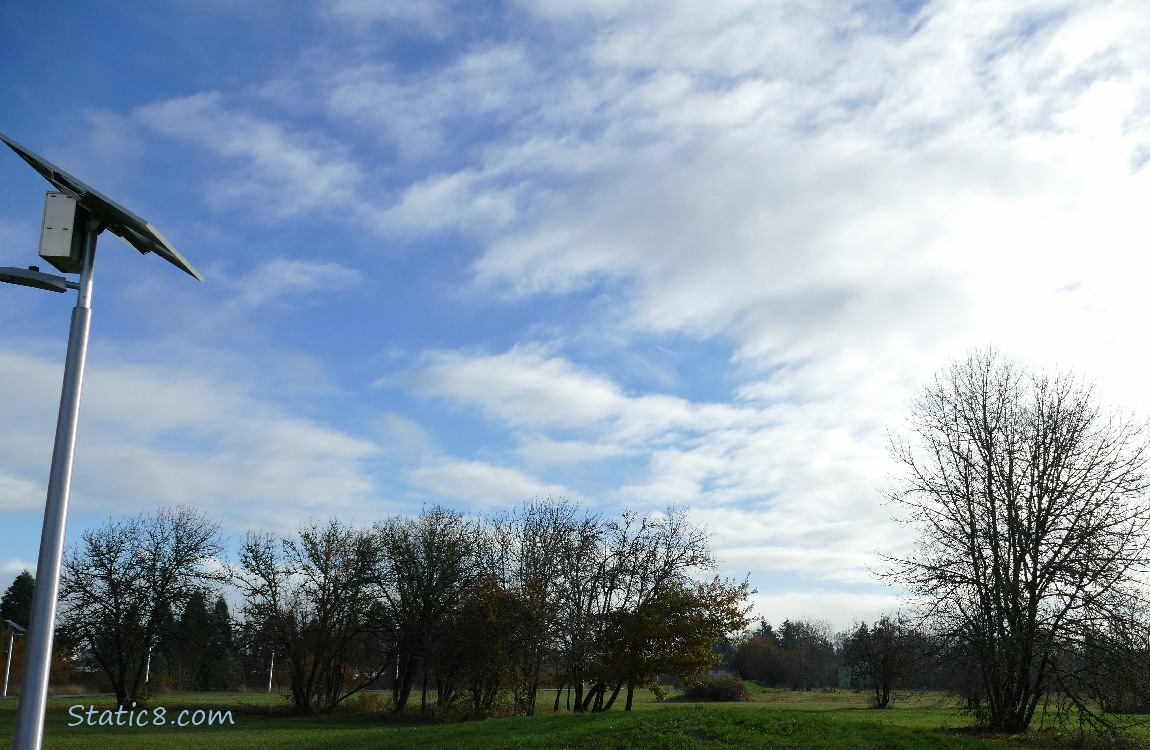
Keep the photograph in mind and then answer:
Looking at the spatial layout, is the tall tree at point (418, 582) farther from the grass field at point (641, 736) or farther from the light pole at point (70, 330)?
the light pole at point (70, 330)

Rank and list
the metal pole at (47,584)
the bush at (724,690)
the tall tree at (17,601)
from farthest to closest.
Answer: the tall tree at (17,601)
the bush at (724,690)
the metal pole at (47,584)

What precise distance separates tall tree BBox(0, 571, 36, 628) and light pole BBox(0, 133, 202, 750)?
8401 cm

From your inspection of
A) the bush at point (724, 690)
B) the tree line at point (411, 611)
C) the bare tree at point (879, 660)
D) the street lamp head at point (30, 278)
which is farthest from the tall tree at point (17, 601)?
the street lamp head at point (30, 278)

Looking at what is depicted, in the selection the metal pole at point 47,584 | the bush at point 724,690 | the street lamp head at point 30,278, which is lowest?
the bush at point 724,690

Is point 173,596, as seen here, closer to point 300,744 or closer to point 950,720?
point 300,744

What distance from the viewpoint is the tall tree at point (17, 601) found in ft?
246

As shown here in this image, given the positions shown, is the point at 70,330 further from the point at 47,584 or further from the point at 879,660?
the point at 879,660

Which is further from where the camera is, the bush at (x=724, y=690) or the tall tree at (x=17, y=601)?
the tall tree at (x=17, y=601)

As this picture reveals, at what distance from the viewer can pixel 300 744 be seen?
24.1m

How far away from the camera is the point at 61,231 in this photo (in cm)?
535

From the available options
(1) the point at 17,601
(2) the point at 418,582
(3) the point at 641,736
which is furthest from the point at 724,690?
(1) the point at 17,601

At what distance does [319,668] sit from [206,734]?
1385 centimetres

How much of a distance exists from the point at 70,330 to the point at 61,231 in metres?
0.67

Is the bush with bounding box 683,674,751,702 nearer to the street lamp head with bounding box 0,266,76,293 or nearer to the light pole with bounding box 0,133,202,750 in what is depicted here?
the light pole with bounding box 0,133,202,750
